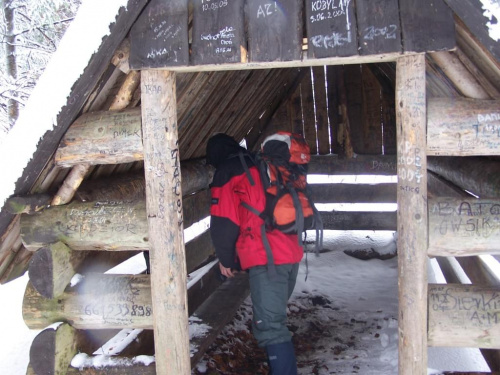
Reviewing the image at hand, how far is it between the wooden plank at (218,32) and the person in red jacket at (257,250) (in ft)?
3.51

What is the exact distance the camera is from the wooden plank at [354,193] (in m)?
8.36

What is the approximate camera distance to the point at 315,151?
8.43m

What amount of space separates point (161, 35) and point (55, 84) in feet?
2.68

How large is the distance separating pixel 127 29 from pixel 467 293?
2900 mm

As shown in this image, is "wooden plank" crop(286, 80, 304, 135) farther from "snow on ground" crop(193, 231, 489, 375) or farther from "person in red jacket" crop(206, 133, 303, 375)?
"person in red jacket" crop(206, 133, 303, 375)

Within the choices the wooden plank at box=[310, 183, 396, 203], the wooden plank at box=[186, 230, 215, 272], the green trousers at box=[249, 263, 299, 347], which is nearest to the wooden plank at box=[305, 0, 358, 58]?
the green trousers at box=[249, 263, 299, 347]

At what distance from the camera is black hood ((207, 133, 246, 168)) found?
13.6 ft

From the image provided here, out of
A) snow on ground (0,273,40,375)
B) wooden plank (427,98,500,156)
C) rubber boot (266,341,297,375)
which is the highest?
wooden plank (427,98,500,156)

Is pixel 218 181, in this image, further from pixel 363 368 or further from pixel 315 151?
pixel 315 151

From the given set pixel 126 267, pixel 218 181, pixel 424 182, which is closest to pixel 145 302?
pixel 218 181

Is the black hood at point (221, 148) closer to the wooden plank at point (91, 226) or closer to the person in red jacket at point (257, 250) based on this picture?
the person in red jacket at point (257, 250)

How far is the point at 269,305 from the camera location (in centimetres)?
377

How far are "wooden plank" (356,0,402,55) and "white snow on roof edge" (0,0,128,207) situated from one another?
1499 mm

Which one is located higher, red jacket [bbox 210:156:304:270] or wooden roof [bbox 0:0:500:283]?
wooden roof [bbox 0:0:500:283]
